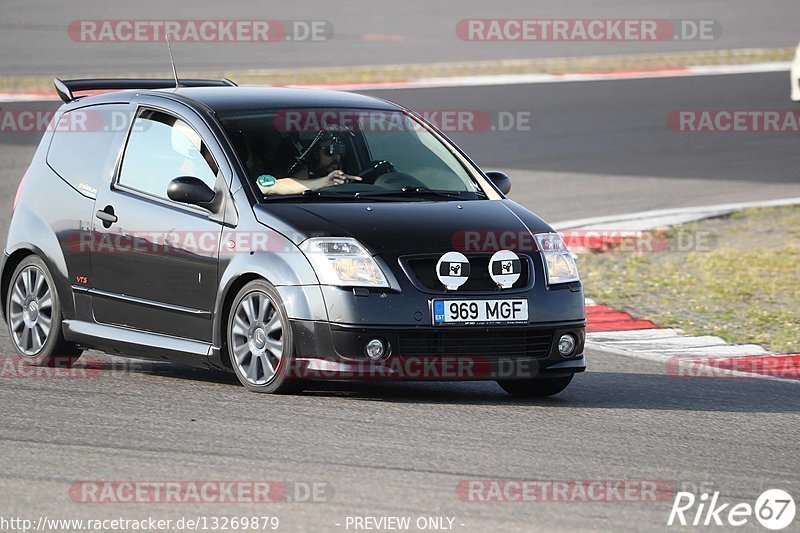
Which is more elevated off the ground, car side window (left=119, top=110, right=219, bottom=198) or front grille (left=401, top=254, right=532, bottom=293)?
car side window (left=119, top=110, right=219, bottom=198)

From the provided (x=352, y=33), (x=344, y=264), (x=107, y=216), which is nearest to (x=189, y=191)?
(x=107, y=216)

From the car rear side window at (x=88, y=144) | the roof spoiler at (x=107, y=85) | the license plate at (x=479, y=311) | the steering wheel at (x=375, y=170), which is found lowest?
the license plate at (x=479, y=311)

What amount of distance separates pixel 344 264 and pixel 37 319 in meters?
2.41

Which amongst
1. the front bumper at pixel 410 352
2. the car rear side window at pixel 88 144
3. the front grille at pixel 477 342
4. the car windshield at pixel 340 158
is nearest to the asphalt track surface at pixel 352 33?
the car rear side window at pixel 88 144

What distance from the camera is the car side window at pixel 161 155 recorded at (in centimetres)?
812

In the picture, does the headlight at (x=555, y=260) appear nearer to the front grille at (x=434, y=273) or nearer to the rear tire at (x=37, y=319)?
the front grille at (x=434, y=273)

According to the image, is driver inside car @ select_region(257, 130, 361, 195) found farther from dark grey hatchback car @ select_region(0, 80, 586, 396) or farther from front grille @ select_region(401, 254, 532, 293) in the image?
front grille @ select_region(401, 254, 532, 293)

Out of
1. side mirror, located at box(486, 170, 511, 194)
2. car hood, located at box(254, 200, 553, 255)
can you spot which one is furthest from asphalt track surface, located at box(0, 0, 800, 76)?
car hood, located at box(254, 200, 553, 255)

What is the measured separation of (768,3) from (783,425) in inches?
1151

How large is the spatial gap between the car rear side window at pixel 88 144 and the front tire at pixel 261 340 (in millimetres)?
Result: 1388

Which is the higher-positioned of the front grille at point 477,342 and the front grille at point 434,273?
the front grille at point 434,273

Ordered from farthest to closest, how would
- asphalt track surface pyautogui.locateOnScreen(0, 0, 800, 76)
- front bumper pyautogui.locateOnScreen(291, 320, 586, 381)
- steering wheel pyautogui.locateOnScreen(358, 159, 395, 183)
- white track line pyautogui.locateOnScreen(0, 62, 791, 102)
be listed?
asphalt track surface pyautogui.locateOnScreen(0, 0, 800, 76) < white track line pyautogui.locateOnScreen(0, 62, 791, 102) < steering wheel pyautogui.locateOnScreen(358, 159, 395, 183) < front bumper pyautogui.locateOnScreen(291, 320, 586, 381)

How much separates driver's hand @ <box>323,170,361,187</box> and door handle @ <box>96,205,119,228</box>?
1.21 m

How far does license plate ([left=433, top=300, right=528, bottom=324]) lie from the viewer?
291 inches
